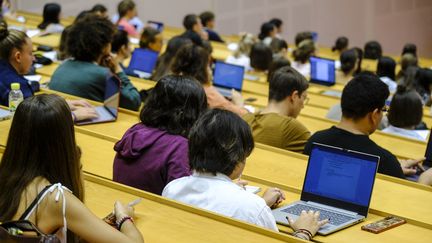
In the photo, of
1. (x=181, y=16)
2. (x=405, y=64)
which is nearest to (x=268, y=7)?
(x=181, y=16)

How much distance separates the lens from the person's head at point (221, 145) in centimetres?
305

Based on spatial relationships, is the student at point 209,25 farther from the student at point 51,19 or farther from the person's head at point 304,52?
the person's head at point 304,52

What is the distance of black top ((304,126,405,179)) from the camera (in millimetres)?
4008

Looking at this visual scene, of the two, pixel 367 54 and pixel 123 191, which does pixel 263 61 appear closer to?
pixel 367 54

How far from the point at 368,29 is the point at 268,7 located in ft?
6.43

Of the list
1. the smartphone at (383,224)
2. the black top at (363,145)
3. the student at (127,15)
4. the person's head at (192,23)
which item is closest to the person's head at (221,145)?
the smartphone at (383,224)

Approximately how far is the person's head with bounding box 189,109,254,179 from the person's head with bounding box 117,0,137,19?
26.5ft

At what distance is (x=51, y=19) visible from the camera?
32.5 ft

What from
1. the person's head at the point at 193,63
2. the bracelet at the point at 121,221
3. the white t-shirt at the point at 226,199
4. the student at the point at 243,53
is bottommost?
the student at the point at 243,53

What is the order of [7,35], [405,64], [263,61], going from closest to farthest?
[7,35]
[263,61]
[405,64]

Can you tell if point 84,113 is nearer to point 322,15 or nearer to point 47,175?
point 47,175

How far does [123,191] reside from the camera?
10.9 ft

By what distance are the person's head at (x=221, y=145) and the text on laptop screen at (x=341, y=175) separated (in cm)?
54

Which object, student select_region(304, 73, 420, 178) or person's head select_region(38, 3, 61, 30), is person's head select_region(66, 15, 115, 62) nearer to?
student select_region(304, 73, 420, 178)
